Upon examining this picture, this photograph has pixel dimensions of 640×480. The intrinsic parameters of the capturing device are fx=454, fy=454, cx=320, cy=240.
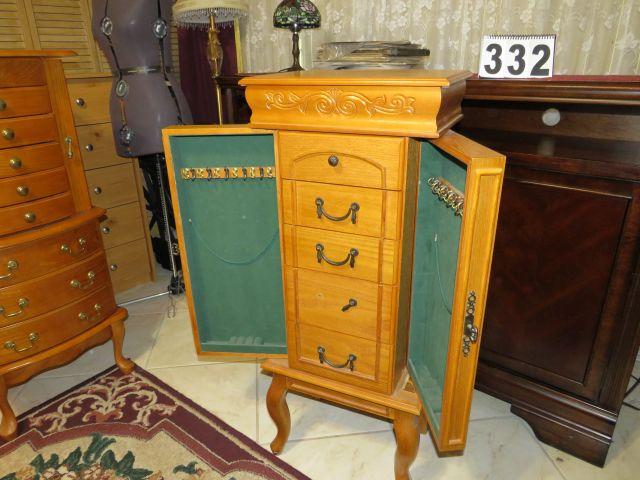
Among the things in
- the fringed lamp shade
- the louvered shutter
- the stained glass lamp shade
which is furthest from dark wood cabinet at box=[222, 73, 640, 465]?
the louvered shutter

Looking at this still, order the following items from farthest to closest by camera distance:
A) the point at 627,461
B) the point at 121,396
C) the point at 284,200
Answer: the point at 121,396
the point at 627,461
the point at 284,200

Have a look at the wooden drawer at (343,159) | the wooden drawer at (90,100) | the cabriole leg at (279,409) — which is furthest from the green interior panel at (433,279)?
the wooden drawer at (90,100)

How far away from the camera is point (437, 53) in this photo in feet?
5.90

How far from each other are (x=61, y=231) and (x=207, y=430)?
2.79 ft

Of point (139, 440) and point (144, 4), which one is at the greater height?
point (144, 4)

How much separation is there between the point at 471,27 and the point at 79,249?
5.45 feet

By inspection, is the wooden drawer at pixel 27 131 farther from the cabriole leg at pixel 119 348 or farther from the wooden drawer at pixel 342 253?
the wooden drawer at pixel 342 253

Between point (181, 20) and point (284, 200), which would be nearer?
point (284, 200)

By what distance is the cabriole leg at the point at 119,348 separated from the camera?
1.84 metres

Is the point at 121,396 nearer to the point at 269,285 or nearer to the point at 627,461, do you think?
the point at 269,285

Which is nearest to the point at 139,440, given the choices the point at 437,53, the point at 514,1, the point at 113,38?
the point at 113,38

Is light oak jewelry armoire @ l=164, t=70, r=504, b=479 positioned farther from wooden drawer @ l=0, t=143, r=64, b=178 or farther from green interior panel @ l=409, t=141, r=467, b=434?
wooden drawer @ l=0, t=143, r=64, b=178

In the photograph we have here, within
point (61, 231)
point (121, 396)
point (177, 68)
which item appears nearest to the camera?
point (61, 231)

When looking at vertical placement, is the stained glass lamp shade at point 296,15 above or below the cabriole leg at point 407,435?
above
